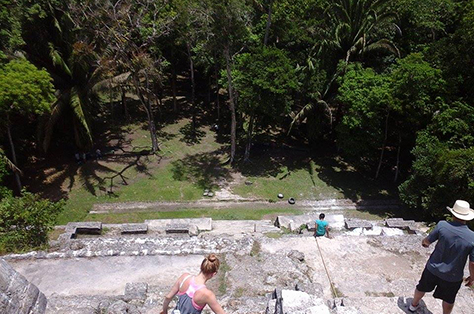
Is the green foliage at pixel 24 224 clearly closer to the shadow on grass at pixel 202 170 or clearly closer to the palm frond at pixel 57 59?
the palm frond at pixel 57 59

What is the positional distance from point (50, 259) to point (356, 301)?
7.23 meters

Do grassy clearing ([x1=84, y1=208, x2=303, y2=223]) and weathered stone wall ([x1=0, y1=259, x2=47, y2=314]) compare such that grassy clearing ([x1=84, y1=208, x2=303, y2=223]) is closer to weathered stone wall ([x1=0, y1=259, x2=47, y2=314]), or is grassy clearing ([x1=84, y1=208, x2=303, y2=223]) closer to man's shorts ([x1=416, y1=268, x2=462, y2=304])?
weathered stone wall ([x1=0, y1=259, x2=47, y2=314])

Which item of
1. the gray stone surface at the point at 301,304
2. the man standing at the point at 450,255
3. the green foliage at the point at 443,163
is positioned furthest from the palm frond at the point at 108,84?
the man standing at the point at 450,255

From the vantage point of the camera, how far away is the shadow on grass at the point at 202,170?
18.3 m

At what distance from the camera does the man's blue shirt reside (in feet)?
18.1

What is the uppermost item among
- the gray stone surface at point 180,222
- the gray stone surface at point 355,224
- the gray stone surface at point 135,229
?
the gray stone surface at point 355,224

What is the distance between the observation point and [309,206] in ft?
55.3

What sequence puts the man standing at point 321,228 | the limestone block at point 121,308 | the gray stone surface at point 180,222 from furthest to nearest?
the gray stone surface at point 180,222 < the man standing at point 321,228 < the limestone block at point 121,308

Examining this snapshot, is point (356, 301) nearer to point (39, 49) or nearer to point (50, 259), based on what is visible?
point (50, 259)

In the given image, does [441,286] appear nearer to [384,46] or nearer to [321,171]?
[321,171]

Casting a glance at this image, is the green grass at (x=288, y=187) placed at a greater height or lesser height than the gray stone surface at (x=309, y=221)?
lesser

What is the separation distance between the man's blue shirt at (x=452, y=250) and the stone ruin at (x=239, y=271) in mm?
1074

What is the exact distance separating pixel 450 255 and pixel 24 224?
1040 cm

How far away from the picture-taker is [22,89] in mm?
13203
